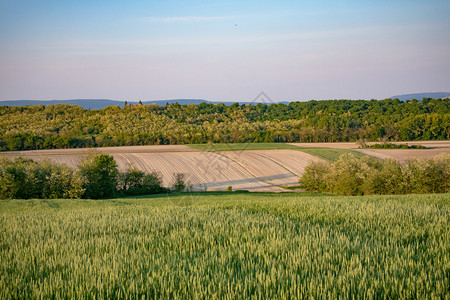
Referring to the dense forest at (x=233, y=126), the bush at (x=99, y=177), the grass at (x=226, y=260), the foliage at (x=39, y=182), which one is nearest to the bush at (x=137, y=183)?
the bush at (x=99, y=177)

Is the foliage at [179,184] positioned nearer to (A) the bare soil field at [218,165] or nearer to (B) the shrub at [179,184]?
(B) the shrub at [179,184]

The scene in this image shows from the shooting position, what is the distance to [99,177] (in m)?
40.6

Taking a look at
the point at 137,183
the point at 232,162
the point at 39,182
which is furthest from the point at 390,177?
the point at 39,182

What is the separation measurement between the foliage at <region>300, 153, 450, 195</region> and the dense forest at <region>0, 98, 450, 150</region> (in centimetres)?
3104

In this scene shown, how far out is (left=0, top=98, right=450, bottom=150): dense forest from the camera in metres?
78.3

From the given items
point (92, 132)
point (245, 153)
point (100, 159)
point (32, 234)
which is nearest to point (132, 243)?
point (32, 234)

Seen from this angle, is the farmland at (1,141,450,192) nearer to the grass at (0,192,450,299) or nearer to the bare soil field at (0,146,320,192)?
the bare soil field at (0,146,320,192)

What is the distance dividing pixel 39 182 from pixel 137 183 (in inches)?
500

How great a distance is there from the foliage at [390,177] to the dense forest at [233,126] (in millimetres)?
31038

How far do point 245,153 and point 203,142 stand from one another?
18850mm

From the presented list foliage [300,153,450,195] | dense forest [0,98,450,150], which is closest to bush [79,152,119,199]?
foliage [300,153,450,195]

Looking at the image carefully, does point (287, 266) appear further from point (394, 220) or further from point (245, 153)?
point (245, 153)

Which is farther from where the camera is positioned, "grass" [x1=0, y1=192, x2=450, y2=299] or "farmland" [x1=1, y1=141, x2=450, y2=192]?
"farmland" [x1=1, y1=141, x2=450, y2=192]

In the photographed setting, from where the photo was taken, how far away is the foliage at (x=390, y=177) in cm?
3719
